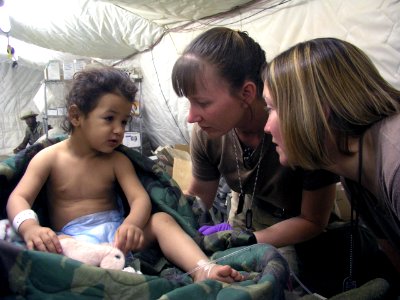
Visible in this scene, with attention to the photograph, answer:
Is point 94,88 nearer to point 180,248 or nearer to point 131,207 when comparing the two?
point 131,207

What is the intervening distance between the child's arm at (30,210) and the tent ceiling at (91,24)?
4.99 feet

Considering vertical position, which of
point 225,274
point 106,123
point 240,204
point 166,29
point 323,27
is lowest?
point 240,204

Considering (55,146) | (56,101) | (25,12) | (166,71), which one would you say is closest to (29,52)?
(56,101)

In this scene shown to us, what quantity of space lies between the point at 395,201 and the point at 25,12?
3488 millimetres

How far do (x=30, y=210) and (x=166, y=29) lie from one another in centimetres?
224

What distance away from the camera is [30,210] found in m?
0.86

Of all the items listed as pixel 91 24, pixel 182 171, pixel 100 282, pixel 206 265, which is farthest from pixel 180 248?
pixel 91 24

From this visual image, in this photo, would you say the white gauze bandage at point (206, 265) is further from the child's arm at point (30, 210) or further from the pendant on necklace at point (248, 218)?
the pendant on necklace at point (248, 218)

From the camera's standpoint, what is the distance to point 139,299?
0.53 meters

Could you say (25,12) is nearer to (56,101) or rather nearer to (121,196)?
(56,101)

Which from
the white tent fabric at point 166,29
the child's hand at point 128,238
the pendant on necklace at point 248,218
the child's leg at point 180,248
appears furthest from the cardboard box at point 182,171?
the child's hand at point 128,238

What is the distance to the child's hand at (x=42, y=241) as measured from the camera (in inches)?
28.7

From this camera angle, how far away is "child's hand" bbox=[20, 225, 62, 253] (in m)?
0.73

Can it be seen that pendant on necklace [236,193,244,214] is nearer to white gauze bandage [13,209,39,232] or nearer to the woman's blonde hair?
the woman's blonde hair
